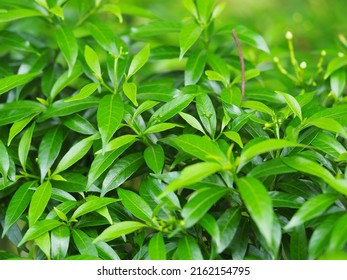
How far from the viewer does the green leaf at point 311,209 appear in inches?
28.2

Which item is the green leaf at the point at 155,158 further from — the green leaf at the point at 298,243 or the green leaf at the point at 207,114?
the green leaf at the point at 298,243

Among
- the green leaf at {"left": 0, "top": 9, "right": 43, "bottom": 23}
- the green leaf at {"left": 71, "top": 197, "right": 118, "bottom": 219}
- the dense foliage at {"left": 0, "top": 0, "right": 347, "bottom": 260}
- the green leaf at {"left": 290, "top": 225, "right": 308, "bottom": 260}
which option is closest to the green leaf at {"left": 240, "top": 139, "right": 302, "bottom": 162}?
the dense foliage at {"left": 0, "top": 0, "right": 347, "bottom": 260}

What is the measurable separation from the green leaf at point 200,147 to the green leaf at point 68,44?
0.34 m

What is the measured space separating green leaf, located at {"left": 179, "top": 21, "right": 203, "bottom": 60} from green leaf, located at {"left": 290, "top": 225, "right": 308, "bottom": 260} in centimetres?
45

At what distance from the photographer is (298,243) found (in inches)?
30.9

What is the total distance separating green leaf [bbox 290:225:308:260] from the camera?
2.56 feet

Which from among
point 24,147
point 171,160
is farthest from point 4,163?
point 171,160

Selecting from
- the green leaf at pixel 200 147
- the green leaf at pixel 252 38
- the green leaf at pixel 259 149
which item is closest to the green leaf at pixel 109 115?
the green leaf at pixel 200 147

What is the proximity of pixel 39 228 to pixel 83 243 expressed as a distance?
0.25ft

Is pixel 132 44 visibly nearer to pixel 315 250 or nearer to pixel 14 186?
pixel 14 186

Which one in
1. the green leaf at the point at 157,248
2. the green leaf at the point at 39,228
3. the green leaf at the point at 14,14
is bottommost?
the green leaf at the point at 39,228

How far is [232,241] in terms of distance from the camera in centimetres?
81

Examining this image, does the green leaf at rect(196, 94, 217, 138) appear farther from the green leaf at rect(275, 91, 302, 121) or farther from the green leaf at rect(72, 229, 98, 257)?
the green leaf at rect(72, 229, 98, 257)

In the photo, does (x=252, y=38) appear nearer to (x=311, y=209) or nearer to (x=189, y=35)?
(x=189, y=35)
